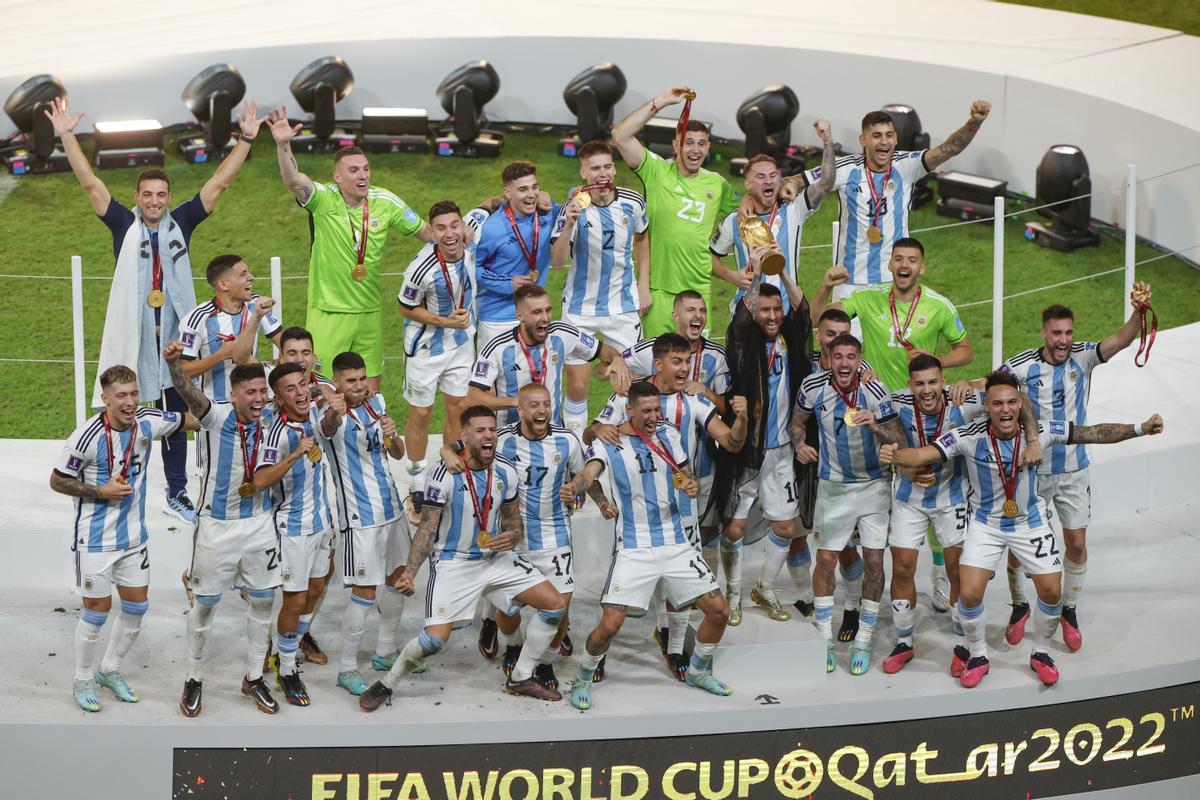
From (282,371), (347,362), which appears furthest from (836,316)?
(282,371)

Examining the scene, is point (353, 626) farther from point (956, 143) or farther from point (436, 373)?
point (956, 143)

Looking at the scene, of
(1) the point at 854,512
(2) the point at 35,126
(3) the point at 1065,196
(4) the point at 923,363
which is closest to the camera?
(4) the point at 923,363

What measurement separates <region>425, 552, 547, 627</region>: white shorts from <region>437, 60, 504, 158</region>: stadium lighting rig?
683 centimetres

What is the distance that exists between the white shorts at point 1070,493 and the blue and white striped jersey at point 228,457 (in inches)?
138

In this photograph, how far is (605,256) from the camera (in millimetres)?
9008

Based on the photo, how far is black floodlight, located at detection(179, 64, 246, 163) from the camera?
14.0m

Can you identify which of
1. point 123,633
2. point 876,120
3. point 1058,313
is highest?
point 876,120

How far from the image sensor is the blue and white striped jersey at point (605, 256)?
8.97 m

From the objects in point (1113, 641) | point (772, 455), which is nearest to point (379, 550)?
point (772, 455)

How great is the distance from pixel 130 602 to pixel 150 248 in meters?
1.78

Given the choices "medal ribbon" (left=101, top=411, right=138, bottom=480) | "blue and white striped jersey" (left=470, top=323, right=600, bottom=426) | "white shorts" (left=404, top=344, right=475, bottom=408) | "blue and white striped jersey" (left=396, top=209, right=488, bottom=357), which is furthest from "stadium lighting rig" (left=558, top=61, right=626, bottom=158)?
"medal ribbon" (left=101, top=411, right=138, bottom=480)

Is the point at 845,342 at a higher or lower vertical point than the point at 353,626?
higher

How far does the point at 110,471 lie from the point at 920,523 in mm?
3532

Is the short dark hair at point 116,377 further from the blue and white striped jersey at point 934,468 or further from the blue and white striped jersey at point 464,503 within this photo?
the blue and white striped jersey at point 934,468
